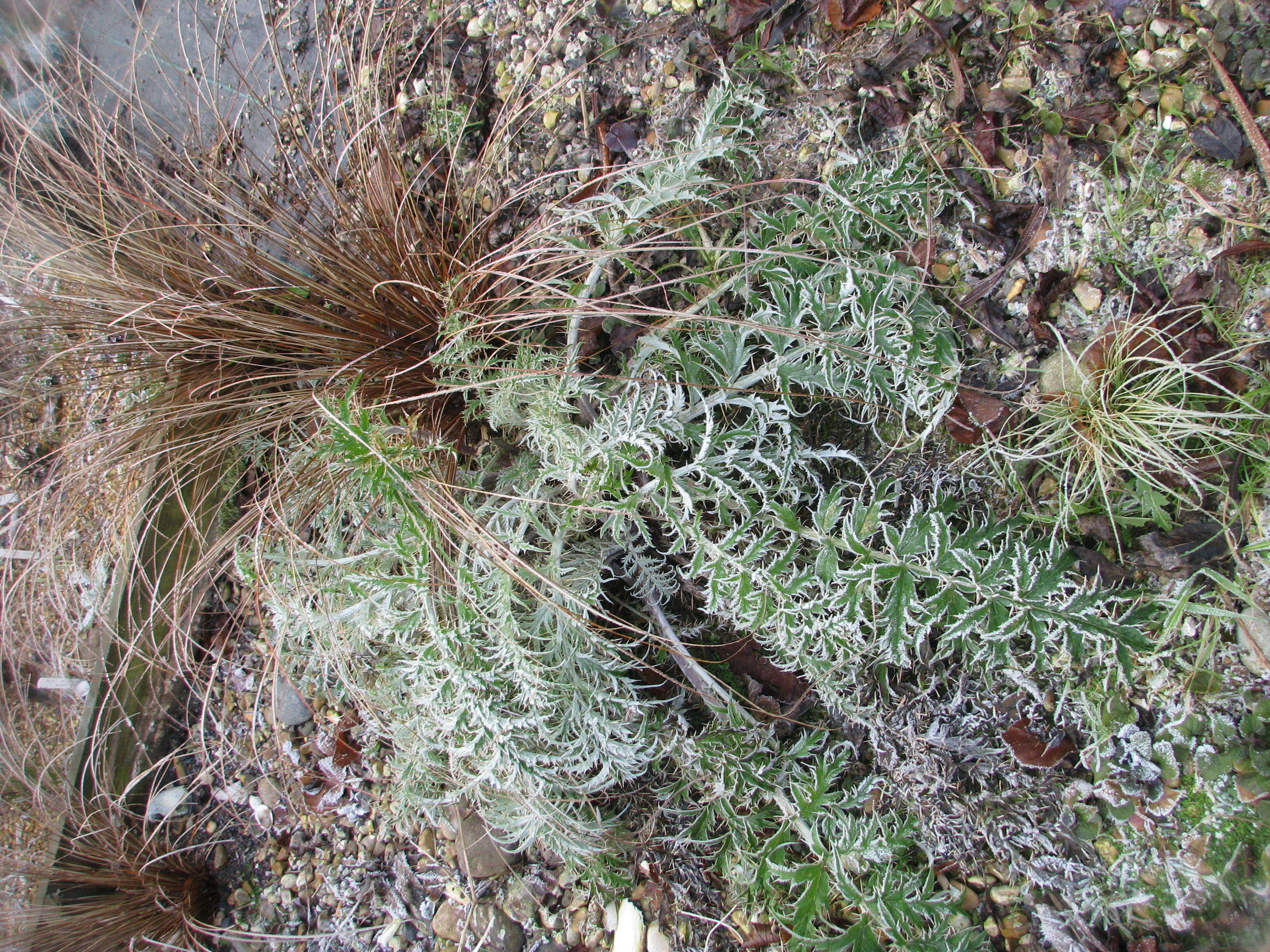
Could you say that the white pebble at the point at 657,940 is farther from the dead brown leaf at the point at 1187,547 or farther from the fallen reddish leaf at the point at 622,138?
the fallen reddish leaf at the point at 622,138

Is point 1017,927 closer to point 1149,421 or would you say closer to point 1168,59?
point 1149,421

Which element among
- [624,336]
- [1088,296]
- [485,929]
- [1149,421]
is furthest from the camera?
[485,929]

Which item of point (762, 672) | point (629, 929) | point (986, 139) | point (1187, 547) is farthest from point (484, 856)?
point (986, 139)

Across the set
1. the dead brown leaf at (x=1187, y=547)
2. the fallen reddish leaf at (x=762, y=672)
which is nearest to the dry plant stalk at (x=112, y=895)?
the fallen reddish leaf at (x=762, y=672)

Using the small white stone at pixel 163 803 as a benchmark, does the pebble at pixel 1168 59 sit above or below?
above

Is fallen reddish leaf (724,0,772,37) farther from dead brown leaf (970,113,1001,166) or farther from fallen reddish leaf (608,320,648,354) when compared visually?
fallen reddish leaf (608,320,648,354)

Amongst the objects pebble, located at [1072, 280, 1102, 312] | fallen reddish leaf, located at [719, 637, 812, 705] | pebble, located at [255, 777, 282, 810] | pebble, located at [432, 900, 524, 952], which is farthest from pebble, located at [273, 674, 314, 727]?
pebble, located at [1072, 280, 1102, 312]
